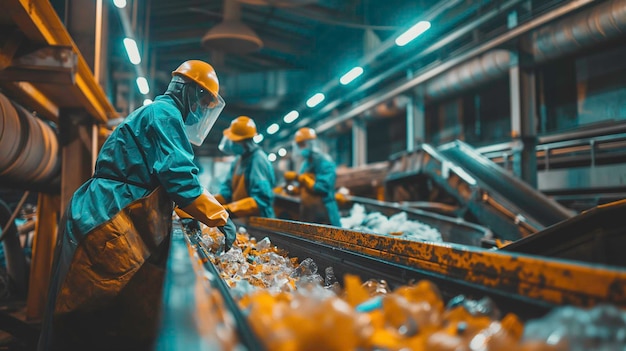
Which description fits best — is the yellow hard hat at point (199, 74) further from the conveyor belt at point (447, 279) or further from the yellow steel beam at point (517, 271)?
the yellow steel beam at point (517, 271)

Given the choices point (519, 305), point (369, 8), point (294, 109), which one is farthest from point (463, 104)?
point (519, 305)

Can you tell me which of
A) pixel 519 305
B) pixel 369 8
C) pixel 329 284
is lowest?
pixel 329 284

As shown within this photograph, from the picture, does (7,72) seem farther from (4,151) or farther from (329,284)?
(329,284)

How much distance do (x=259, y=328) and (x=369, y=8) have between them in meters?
8.69

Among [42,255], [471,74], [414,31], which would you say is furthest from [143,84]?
[471,74]

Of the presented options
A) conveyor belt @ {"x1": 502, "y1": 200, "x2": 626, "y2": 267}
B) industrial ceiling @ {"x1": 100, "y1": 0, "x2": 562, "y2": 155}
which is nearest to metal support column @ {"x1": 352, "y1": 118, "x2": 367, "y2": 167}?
industrial ceiling @ {"x1": 100, "y1": 0, "x2": 562, "y2": 155}

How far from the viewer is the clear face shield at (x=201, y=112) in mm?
2434

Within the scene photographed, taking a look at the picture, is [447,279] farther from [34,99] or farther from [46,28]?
[34,99]

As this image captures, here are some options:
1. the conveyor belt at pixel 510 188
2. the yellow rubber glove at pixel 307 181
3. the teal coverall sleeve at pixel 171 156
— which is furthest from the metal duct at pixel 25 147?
the conveyor belt at pixel 510 188

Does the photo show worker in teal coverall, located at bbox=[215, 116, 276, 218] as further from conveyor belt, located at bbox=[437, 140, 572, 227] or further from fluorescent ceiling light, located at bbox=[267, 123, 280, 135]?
fluorescent ceiling light, located at bbox=[267, 123, 280, 135]

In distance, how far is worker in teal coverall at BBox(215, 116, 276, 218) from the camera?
3.91 m

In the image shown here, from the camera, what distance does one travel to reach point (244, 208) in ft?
12.2

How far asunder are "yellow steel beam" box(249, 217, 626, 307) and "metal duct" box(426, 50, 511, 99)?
6.34 meters

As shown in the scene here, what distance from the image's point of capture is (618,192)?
562 centimetres
